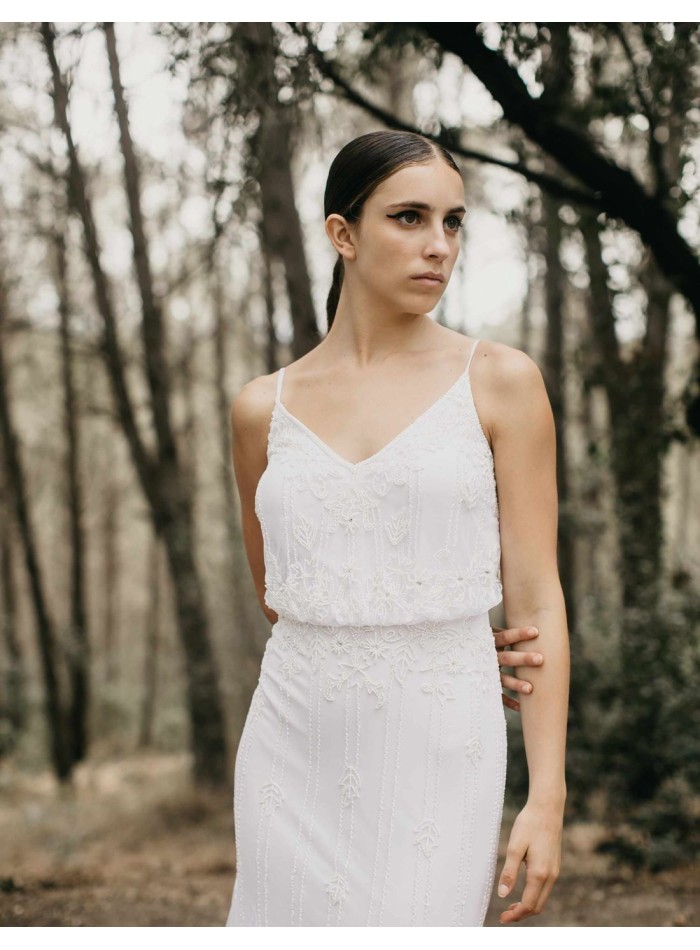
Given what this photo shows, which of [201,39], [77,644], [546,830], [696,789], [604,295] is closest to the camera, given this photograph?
[546,830]

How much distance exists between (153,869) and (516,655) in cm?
589

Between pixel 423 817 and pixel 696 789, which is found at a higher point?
pixel 423 817

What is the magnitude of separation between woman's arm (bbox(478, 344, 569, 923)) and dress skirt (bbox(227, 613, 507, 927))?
0.08 metres

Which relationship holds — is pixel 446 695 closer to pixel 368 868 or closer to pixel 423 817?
pixel 423 817

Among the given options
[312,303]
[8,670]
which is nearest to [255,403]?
[312,303]

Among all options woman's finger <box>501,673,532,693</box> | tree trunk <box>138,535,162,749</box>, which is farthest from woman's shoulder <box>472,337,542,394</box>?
tree trunk <box>138,535,162,749</box>

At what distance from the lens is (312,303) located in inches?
221

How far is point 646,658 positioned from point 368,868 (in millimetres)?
5027

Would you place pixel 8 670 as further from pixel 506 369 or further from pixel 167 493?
pixel 506 369

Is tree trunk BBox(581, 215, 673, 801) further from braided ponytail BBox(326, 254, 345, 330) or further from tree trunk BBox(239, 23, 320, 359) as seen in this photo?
braided ponytail BBox(326, 254, 345, 330)

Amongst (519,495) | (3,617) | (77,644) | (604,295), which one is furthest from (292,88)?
(3,617)

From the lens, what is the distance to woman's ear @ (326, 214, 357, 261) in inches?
81.7

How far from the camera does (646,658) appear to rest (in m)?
6.52

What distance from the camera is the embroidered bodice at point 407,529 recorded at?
191cm
